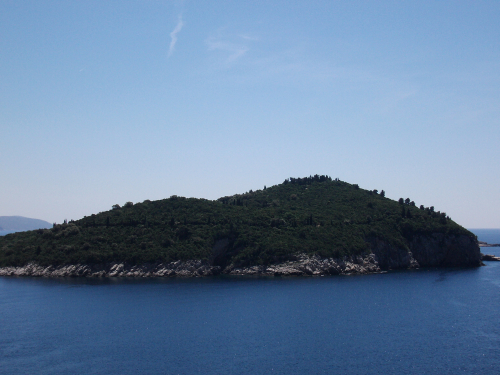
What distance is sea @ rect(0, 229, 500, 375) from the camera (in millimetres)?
46938

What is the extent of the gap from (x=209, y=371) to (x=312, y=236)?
7005 centimetres

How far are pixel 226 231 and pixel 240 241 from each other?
5.27 meters

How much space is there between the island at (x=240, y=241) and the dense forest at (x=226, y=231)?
0.26 metres

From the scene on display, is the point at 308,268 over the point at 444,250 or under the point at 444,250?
under

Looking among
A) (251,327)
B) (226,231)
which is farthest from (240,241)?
(251,327)

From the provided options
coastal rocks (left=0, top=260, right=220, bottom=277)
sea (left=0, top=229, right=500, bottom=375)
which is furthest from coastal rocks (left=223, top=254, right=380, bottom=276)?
coastal rocks (left=0, top=260, right=220, bottom=277)

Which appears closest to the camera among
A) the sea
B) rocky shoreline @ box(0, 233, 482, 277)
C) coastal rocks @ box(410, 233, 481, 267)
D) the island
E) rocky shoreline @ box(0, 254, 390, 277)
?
the sea

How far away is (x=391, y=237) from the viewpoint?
11544 centimetres

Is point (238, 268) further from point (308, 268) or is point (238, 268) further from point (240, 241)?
point (308, 268)

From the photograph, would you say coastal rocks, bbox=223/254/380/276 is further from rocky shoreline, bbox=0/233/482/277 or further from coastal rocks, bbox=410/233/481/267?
coastal rocks, bbox=410/233/481/267

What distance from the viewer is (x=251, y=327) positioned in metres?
59.9

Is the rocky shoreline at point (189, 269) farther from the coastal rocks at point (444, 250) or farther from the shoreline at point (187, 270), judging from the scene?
the coastal rocks at point (444, 250)

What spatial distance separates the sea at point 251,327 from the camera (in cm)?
4694

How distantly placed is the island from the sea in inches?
379
